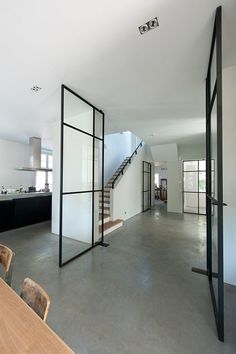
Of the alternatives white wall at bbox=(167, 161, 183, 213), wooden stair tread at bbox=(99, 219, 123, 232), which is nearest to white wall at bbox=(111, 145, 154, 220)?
wooden stair tread at bbox=(99, 219, 123, 232)

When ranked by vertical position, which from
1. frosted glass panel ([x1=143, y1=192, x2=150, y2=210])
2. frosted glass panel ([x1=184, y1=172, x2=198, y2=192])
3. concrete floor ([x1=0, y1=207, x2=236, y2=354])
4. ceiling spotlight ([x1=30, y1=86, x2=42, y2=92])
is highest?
ceiling spotlight ([x1=30, y1=86, x2=42, y2=92])

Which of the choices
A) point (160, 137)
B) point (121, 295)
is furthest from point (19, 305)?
point (160, 137)

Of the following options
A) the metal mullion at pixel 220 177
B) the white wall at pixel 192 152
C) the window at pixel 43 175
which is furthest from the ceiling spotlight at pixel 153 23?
the window at pixel 43 175

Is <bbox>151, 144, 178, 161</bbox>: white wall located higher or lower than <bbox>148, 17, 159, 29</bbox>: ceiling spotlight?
lower

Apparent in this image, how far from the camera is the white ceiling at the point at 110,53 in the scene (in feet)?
5.40

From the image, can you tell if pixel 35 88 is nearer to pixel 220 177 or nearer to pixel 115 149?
pixel 220 177

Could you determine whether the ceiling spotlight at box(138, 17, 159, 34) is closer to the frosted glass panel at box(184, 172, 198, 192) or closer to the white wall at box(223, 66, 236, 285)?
the white wall at box(223, 66, 236, 285)

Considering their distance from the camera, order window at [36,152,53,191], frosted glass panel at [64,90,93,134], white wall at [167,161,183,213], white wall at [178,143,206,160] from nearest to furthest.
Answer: frosted glass panel at [64,90,93,134] → white wall at [178,143,206,160] → white wall at [167,161,183,213] → window at [36,152,53,191]

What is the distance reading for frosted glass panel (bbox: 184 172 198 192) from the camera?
782 cm

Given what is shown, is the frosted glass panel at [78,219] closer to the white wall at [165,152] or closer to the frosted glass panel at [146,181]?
the white wall at [165,152]

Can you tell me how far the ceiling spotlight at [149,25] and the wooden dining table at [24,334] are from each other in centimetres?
252

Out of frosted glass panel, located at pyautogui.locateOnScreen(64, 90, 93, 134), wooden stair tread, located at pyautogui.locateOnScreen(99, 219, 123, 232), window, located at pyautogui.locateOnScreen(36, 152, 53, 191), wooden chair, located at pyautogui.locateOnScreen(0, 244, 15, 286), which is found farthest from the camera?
window, located at pyautogui.locateOnScreen(36, 152, 53, 191)

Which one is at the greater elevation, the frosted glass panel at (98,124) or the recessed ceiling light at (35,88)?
the recessed ceiling light at (35,88)

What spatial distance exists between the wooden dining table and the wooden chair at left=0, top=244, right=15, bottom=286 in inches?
17.1
